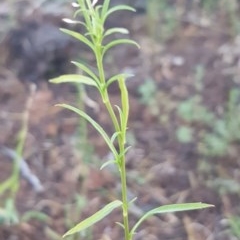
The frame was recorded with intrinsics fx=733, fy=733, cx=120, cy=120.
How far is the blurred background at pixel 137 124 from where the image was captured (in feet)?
6.48

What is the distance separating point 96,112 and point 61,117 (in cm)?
11

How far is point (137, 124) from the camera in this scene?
231cm

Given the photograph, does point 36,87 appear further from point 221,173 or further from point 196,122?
point 221,173

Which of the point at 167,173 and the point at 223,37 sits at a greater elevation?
the point at 223,37

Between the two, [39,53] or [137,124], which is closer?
[137,124]

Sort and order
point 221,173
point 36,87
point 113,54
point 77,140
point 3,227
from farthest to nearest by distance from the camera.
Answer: point 113,54 < point 36,87 < point 77,140 < point 221,173 < point 3,227

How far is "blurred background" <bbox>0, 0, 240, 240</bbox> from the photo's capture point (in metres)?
1.97

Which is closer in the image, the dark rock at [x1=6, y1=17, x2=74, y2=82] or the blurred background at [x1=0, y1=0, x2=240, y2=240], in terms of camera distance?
the blurred background at [x1=0, y1=0, x2=240, y2=240]

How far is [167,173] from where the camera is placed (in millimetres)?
2121

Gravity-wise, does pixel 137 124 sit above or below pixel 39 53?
below

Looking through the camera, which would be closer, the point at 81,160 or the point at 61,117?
the point at 81,160

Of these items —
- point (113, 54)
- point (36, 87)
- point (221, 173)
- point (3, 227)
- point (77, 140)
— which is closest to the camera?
point (3, 227)

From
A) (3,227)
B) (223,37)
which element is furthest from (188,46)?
(3,227)

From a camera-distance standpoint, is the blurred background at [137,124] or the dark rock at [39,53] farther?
the dark rock at [39,53]
